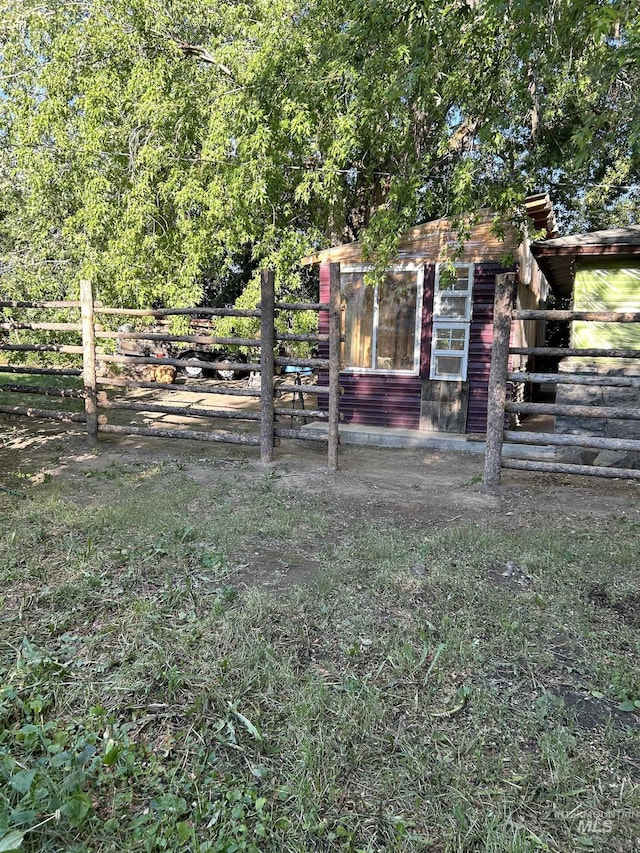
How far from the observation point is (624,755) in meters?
2.05

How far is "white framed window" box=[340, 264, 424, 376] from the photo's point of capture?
8609mm

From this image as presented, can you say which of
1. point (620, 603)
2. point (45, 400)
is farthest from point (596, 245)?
point (45, 400)

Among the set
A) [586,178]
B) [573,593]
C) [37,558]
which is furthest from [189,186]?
[586,178]

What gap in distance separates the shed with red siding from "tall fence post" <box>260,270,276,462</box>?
2206 millimetres

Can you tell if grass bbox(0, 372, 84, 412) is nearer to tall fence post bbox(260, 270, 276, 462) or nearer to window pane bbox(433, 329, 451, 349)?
tall fence post bbox(260, 270, 276, 462)

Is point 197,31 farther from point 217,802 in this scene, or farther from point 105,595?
point 217,802

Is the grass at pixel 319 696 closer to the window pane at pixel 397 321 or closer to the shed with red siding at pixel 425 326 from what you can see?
the shed with red siding at pixel 425 326

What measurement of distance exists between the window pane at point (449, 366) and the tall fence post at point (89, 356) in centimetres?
477

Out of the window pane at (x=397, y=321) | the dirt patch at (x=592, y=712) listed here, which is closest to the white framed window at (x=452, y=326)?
the window pane at (x=397, y=321)

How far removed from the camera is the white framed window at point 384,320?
861 centimetres

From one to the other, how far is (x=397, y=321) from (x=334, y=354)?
112 inches

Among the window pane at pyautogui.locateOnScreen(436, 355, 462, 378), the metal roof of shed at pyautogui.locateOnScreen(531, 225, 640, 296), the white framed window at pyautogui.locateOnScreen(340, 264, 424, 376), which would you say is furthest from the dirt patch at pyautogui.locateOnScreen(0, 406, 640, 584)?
the metal roof of shed at pyautogui.locateOnScreen(531, 225, 640, 296)

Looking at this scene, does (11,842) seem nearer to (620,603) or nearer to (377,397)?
(620,603)

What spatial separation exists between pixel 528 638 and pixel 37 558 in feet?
9.47
